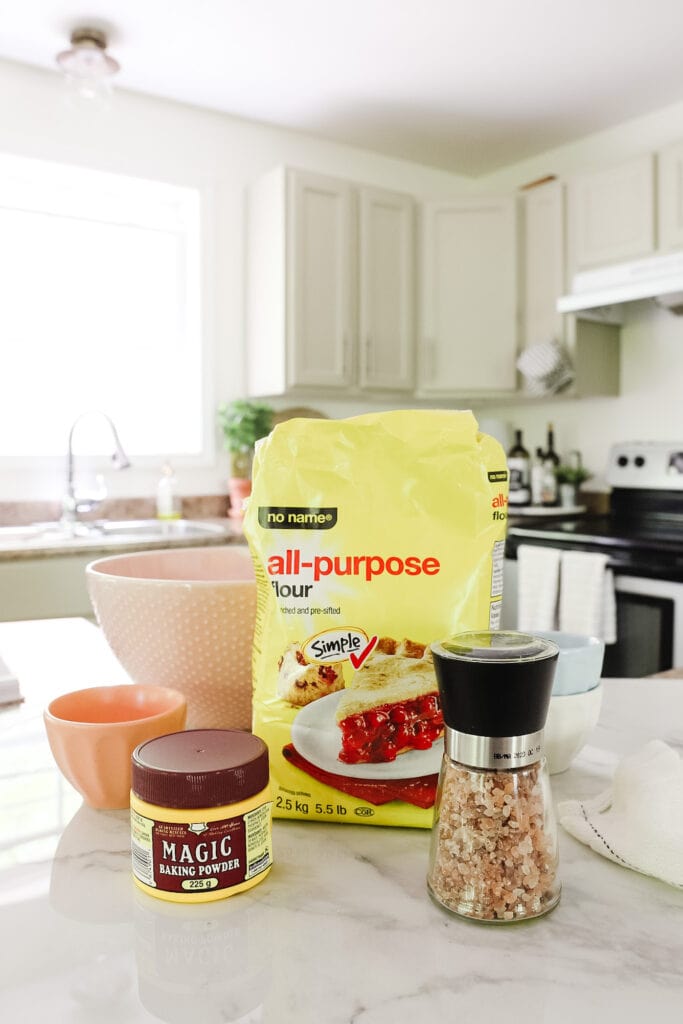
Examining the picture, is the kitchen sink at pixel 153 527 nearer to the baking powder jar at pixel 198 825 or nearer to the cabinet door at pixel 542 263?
the cabinet door at pixel 542 263

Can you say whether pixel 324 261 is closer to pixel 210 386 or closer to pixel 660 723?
pixel 210 386

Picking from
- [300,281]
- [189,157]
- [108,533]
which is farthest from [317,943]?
[189,157]

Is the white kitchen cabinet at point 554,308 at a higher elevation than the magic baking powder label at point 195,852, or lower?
higher

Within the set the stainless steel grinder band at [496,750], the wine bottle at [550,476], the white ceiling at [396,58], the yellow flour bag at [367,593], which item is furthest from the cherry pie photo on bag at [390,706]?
the wine bottle at [550,476]

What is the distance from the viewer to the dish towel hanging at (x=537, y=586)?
9.09 ft

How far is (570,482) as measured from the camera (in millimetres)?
3688

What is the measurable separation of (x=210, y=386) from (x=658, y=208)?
1.86 metres

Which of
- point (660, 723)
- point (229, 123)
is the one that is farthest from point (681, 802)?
point (229, 123)

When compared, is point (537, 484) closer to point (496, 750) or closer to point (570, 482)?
point (570, 482)

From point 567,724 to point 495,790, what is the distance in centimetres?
21

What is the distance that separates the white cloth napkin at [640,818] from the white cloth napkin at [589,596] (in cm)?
207

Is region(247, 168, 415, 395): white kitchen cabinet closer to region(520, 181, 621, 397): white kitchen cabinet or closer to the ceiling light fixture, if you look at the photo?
region(520, 181, 621, 397): white kitchen cabinet

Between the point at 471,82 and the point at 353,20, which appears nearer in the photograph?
the point at 353,20

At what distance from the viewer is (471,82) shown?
3158mm
